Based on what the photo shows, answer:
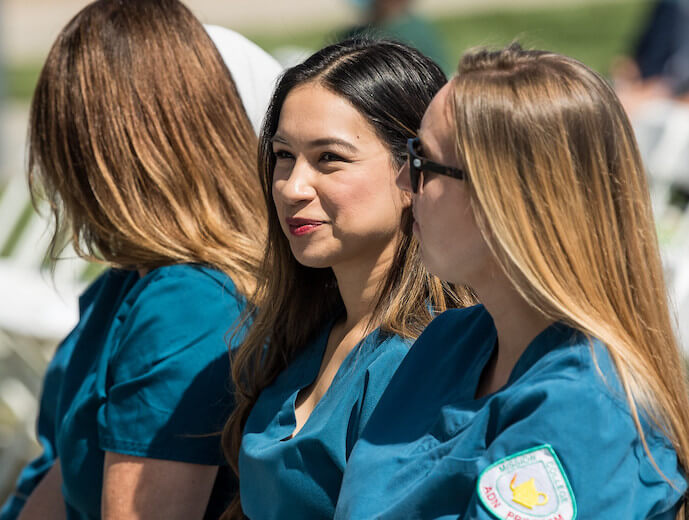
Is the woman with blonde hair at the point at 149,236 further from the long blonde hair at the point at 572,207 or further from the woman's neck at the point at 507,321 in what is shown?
the long blonde hair at the point at 572,207

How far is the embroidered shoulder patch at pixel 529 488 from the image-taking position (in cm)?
128

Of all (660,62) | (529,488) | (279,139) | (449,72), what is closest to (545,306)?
(529,488)

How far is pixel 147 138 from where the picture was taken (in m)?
2.25

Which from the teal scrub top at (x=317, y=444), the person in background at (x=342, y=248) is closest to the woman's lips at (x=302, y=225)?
the person in background at (x=342, y=248)

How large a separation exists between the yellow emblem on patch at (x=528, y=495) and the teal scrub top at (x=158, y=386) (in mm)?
941

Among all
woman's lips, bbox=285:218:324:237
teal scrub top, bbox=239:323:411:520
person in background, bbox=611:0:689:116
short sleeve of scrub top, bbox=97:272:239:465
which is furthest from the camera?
person in background, bbox=611:0:689:116

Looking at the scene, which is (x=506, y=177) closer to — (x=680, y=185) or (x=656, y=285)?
(x=656, y=285)

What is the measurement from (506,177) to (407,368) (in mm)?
429

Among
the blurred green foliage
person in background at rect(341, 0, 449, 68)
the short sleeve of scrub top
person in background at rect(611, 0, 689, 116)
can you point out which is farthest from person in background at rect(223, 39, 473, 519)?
the blurred green foliage

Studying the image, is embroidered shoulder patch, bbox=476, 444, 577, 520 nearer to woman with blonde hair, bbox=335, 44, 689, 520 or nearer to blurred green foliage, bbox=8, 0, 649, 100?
woman with blonde hair, bbox=335, 44, 689, 520

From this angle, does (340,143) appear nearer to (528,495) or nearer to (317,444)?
(317,444)

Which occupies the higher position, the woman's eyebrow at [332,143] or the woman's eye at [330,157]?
the woman's eyebrow at [332,143]

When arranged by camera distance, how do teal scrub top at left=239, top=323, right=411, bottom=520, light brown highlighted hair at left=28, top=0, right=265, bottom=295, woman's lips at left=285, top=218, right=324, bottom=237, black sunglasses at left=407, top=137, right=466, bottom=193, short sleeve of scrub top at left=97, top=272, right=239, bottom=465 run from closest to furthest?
black sunglasses at left=407, top=137, right=466, bottom=193 < teal scrub top at left=239, top=323, right=411, bottom=520 < woman's lips at left=285, top=218, right=324, bottom=237 < short sleeve of scrub top at left=97, top=272, right=239, bottom=465 < light brown highlighted hair at left=28, top=0, right=265, bottom=295

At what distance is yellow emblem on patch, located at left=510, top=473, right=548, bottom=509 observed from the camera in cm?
129
